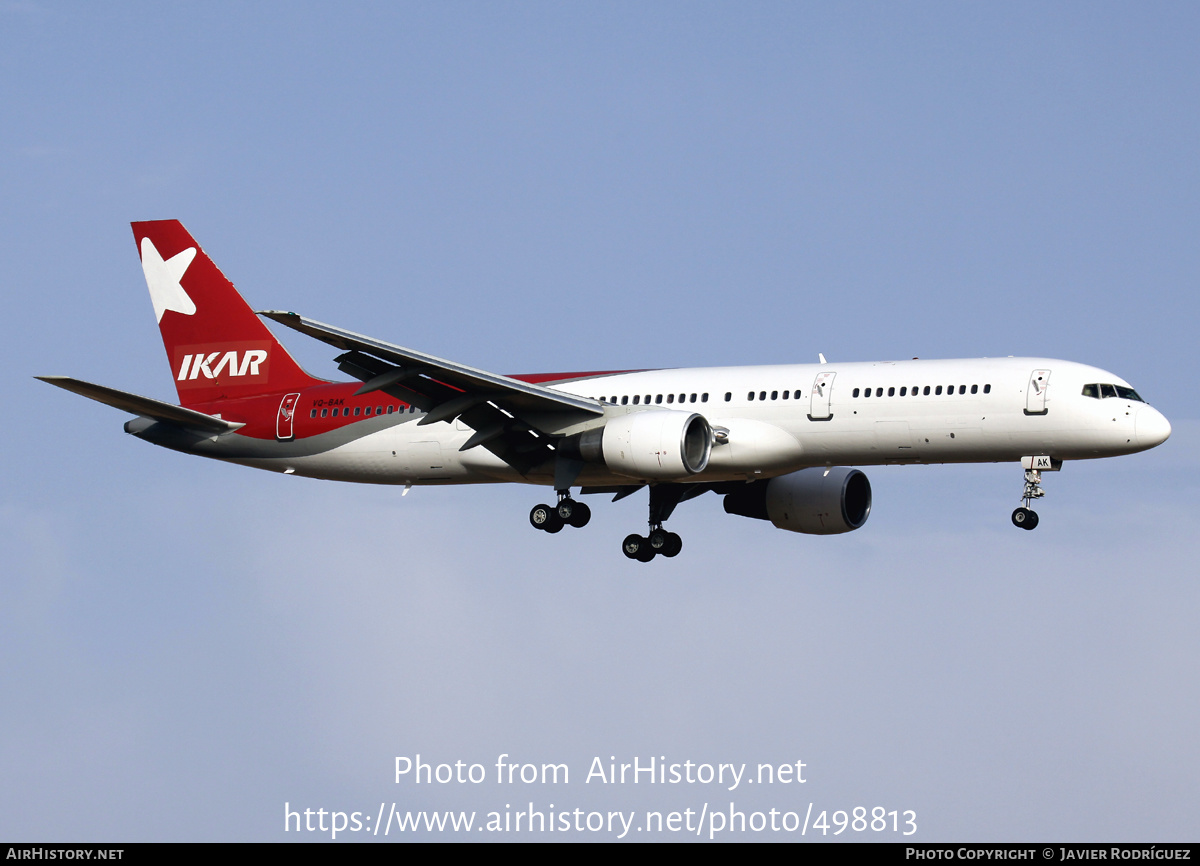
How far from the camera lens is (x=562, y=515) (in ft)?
148

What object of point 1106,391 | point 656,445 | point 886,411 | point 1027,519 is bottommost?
point 1027,519

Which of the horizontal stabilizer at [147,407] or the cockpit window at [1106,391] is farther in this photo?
the horizontal stabilizer at [147,407]

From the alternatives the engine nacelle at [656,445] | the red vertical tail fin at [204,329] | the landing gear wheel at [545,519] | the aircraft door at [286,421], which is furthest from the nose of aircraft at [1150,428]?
the red vertical tail fin at [204,329]

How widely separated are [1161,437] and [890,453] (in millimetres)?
6379

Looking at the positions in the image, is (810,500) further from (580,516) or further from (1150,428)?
(1150,428)

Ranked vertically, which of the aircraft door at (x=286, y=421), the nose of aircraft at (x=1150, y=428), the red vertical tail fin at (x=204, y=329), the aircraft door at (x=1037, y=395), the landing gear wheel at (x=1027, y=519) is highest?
the red vertical tail fin at (x=204, y=329)

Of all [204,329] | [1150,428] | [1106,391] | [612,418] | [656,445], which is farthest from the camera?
[204,329]

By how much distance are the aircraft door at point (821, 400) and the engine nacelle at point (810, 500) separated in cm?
735

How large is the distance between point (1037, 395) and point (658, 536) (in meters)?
12.5

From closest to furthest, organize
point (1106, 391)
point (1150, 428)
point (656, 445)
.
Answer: point (1150, 428) < point (1106, 391) < point (656, 445)

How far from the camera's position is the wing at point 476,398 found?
4012 cm

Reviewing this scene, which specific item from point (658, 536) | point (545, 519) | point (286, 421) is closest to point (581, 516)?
point (545, 519)

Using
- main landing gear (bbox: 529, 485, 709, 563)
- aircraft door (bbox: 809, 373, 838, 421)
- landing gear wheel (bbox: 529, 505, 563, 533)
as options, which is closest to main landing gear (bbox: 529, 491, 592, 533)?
landing gear wheel (bbox: 529, 505, 563, 533)

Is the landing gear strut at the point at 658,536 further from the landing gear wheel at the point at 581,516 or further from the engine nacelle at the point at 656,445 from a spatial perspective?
the engine nacelle at the point at 656,445
